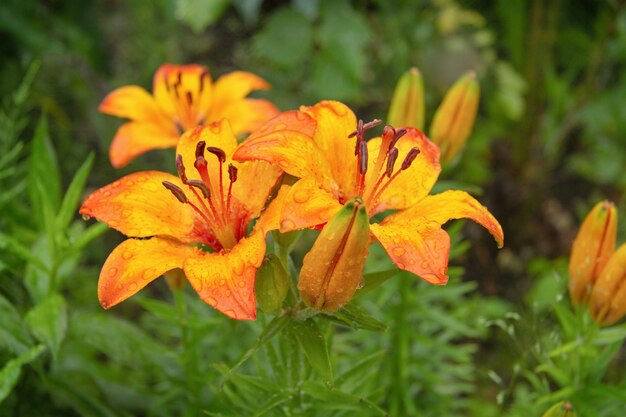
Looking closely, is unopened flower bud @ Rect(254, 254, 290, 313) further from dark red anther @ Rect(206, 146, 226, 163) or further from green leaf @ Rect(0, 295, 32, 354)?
green leaf @ Rect(0, 295, 32, 354)

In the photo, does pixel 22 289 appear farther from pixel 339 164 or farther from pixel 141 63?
pixel 141 63

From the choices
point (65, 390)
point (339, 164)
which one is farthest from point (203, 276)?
point (65, 390)

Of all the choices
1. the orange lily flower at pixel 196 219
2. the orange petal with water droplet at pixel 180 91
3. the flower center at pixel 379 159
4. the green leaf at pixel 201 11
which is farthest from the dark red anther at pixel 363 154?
the green leaf at pixel 201 11

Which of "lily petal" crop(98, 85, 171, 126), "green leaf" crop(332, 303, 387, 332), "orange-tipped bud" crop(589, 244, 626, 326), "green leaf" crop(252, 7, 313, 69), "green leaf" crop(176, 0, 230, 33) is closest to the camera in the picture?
"green leaf" crop(332, 303, 387, 332)

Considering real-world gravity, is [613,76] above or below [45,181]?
below

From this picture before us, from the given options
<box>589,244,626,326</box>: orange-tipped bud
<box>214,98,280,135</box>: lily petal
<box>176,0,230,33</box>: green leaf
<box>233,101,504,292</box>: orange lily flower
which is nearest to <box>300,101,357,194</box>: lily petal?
<box>233,101,504,292</box>: orange lily flower

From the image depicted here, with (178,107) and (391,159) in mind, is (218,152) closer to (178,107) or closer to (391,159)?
(391,159)
